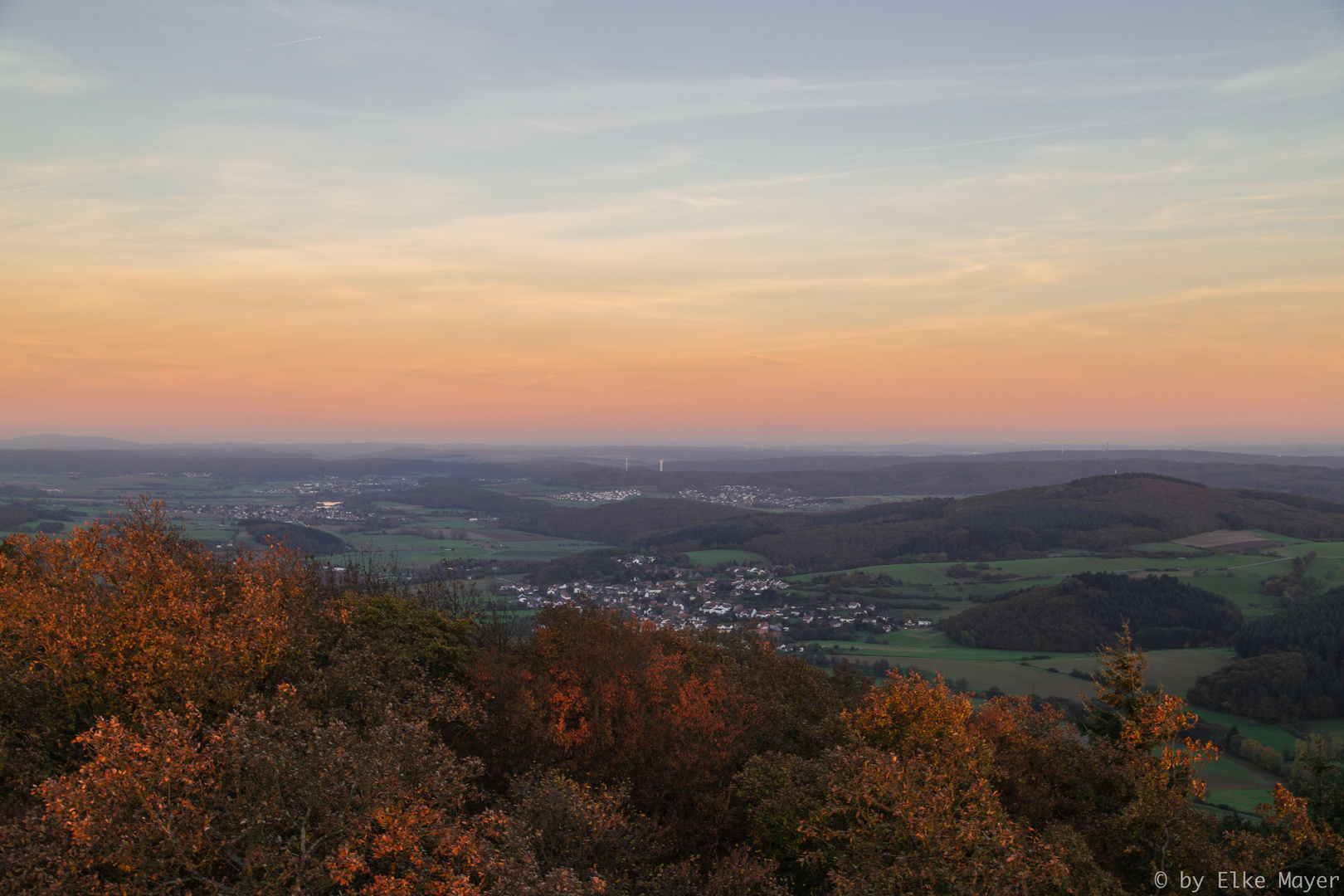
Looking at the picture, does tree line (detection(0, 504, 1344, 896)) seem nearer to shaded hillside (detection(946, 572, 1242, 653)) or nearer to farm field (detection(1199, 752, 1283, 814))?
farm field (detection(1199, 752, 1283, 814))

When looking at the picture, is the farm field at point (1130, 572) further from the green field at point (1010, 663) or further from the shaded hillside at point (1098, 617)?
the green field at point (1010, 663)

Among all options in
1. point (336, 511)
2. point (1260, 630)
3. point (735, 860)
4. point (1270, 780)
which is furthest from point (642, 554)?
point (735, 860)

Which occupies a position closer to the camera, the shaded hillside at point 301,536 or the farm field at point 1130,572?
the farm field at point 1130,572

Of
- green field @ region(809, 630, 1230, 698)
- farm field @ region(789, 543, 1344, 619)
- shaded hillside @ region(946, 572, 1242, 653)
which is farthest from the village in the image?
shaded hillside @ region(946, 572, 1242, 653)

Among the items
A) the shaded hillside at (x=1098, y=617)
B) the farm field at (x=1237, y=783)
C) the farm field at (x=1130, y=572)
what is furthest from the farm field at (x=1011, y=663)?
the farm field at (x=1130, y=572)

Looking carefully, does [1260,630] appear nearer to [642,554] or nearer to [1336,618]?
→ [1336,618]

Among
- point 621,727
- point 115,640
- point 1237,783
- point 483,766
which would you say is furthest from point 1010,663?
point 115,640
